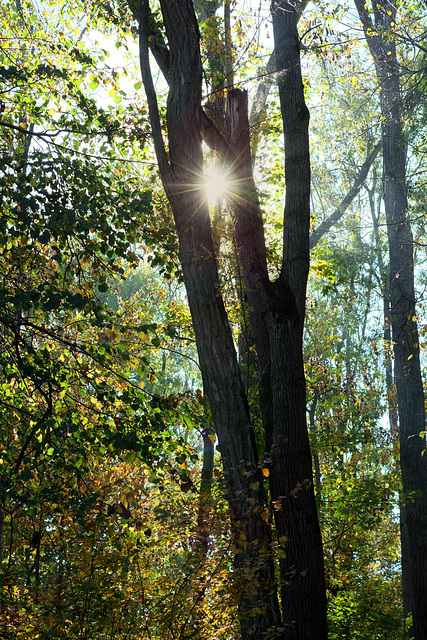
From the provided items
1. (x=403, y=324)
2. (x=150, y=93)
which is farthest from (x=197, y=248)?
(x=403, y=324)

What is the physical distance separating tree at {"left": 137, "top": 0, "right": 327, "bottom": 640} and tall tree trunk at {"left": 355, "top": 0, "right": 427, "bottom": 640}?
8.63 ft

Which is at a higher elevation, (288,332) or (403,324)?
(403,324)

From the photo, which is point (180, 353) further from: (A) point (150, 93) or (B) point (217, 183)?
(A) point (150, 93)

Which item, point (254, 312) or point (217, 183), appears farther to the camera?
point (254, 312)

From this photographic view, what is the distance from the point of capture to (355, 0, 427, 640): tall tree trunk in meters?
8.68

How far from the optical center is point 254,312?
19.7 ft

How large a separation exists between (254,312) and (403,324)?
2.78 m

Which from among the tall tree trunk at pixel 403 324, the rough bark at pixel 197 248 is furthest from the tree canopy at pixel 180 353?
the tall tree trunk at pixel 403 324

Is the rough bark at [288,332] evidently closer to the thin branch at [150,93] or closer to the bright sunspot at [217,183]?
the bright sunspot at [217,183]

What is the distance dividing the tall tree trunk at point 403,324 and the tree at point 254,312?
263 cm

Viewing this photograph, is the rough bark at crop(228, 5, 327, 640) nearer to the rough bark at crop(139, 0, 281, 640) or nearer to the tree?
the tree

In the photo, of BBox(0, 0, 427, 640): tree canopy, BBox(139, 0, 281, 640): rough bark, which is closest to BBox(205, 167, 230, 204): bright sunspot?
BBox(0, 0, 427, 640): tree canopy

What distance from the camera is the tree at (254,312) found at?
4.68 metres

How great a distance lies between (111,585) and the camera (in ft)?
15.0
